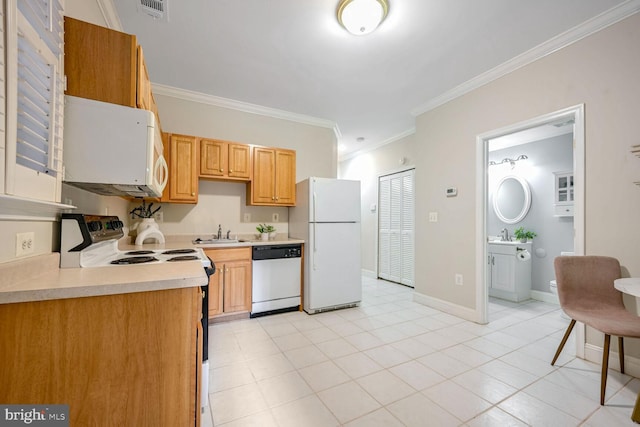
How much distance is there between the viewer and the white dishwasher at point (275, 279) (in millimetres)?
3094

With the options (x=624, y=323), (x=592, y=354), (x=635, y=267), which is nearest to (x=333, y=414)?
(x=624, y=323)

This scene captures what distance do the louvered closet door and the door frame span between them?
1.57 metres

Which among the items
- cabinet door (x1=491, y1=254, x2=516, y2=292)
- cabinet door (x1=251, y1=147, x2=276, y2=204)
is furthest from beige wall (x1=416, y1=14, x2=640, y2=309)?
cabinet door (x1=251, y1=147, x2=276, y2=204)

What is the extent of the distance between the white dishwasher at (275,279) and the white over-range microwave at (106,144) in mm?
1794

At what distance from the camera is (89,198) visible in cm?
179

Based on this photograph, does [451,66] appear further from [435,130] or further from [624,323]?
[624,323]

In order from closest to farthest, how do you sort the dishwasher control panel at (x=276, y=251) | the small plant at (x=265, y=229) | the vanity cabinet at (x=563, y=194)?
the dishwasher control panel at (x=276, y=251)
the small plant at (x=265, y=229)
the vanity cabinet at (x=563, y=194)

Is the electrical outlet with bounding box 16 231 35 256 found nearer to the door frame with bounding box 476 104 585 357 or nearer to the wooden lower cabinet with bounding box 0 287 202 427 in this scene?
the wooden lower cabinet with bounding box 0 287 202 427

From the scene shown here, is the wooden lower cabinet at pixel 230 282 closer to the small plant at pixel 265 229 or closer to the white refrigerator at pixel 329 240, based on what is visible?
the small plant at pixel 265 229

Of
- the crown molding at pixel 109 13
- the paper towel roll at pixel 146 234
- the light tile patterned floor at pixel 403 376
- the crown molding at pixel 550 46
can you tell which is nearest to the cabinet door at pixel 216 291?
the light tile patterned floor at pixel 403 376

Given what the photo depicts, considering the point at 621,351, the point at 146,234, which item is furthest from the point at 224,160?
the point at 621,351

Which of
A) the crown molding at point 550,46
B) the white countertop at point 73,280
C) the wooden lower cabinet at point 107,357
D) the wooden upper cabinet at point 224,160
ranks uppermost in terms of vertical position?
the crown molding at point 550,46

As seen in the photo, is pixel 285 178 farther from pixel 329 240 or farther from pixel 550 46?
pixel 550 46

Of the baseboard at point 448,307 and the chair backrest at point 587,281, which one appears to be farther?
the baseboard at point 448,307
